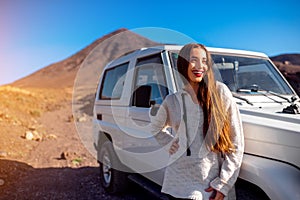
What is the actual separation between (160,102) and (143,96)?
366 millimetres

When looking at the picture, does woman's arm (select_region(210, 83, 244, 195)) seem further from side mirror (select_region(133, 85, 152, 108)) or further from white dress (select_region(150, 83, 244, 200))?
side mirror (select_region(133, 85, 152, 108))

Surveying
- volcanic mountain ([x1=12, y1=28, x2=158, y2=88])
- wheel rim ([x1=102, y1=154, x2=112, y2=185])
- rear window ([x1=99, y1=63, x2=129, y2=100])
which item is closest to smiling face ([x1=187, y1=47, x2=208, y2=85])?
rear window ([x1=99, y1=63, x2=129, y2=100])

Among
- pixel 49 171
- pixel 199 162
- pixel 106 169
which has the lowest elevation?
pixel 49 171

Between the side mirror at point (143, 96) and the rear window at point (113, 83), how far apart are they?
2.34ft

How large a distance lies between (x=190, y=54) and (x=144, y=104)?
159cm

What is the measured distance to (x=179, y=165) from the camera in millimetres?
1838

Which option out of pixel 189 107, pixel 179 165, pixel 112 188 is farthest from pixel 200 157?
pixel 112 188

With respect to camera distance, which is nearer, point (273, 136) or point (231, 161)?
point (231, 161)

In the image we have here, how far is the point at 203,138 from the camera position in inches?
70.4

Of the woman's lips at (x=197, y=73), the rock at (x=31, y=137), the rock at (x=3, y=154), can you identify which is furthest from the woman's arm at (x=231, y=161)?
the rock at (x=31, y=137)

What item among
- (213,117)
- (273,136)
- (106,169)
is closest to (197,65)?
(213,117)

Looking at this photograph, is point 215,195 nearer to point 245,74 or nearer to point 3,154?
point 245,74

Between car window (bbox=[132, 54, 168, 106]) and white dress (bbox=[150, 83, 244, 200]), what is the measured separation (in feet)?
3.90

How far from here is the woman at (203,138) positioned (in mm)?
1758
